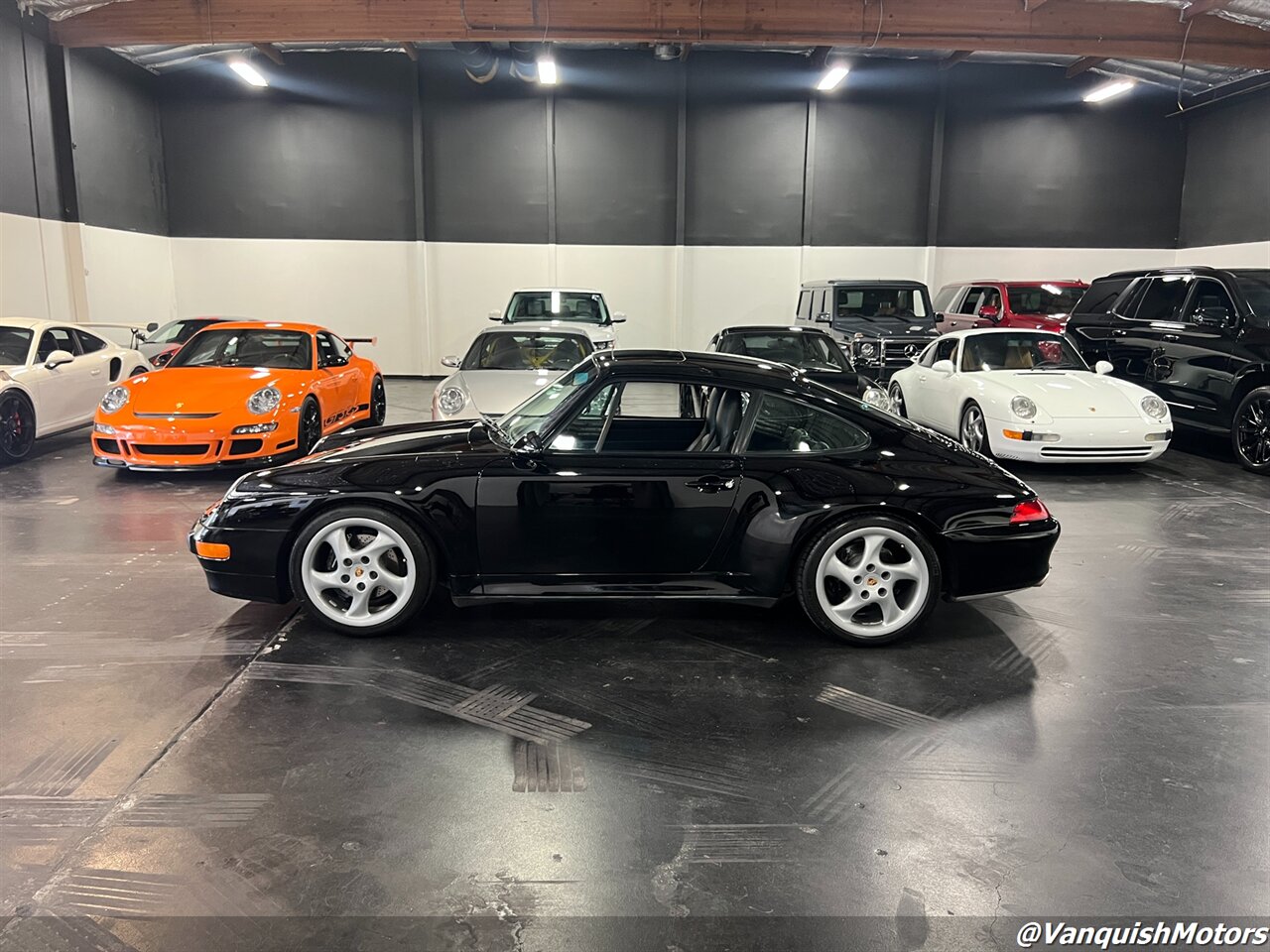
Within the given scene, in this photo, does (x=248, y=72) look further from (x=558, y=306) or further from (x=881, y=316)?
(x=881, y=316)

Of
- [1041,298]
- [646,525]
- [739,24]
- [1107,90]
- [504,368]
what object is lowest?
[646,525]

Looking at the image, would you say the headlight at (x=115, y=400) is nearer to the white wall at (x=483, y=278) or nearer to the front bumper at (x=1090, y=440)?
the front bumper at (x=1090, y=440)

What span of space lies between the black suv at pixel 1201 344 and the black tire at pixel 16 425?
11.3m

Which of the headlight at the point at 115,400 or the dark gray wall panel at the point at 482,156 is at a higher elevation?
the dark gray wall panel at the point at 482,156

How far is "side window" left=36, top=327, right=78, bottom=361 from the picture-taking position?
859cm

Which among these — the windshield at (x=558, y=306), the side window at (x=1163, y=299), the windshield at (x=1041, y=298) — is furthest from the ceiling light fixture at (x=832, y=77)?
the side window at (x=1163, y=299)

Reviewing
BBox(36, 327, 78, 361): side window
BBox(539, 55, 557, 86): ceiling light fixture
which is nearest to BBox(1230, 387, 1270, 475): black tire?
BBox(539, 55, 557, 86): ceiling light fixture

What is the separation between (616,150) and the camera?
16.4 meters

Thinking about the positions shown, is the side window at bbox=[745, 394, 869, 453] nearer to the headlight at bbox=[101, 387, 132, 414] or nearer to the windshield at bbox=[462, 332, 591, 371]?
the windshield at bbox=[462, 332, 591, 371]

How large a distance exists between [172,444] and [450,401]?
7.33ft

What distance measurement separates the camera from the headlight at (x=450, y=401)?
24.0 ft

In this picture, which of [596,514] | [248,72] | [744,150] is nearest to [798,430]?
[596,514]

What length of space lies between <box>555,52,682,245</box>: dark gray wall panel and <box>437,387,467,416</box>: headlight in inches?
393

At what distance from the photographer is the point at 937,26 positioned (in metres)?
11.9
